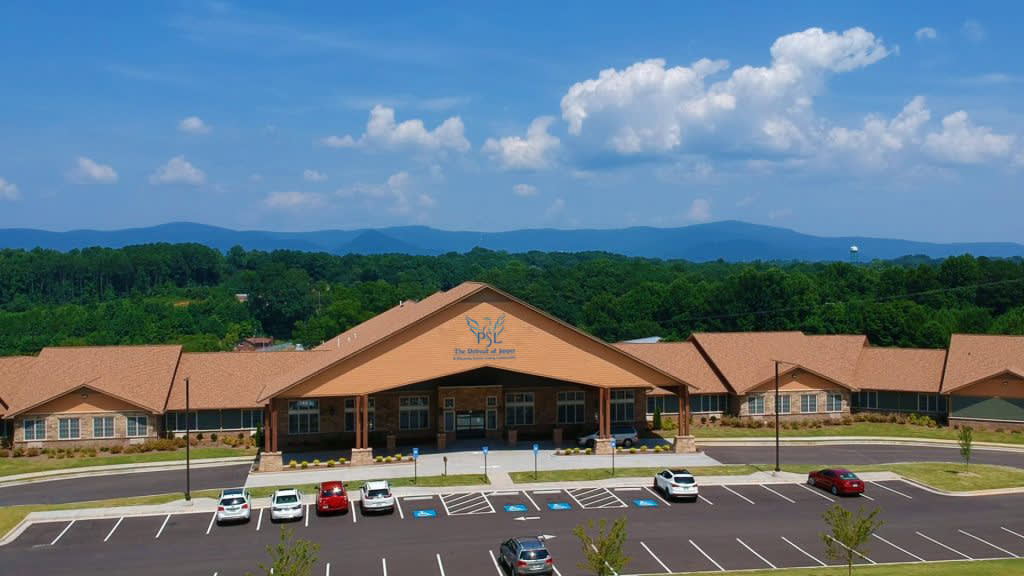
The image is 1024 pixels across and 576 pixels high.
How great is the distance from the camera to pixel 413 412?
63594 millimetres

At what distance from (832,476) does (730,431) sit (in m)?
18.9

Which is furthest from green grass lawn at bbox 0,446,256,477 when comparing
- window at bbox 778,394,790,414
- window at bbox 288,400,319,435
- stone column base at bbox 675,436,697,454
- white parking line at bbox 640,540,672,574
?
window at bbox 778,394,790,414

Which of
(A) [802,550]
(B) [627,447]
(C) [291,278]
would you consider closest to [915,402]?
(B) [627,447]

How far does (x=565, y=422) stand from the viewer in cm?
6538

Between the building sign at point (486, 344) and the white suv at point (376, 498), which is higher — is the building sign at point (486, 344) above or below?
above

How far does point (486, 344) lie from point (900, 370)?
3440 centimetres

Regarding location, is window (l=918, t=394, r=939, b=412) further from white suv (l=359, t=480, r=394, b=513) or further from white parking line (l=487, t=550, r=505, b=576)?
white parking line (l=487, t=550, r=505, b=576)

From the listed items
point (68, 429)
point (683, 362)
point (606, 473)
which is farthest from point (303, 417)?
point (683, 362)

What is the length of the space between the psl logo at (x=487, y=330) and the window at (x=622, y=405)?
12.1m

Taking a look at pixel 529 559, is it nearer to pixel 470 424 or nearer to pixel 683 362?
pixel 470 424

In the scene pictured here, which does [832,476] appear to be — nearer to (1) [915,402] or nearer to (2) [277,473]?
(1) [915,402]

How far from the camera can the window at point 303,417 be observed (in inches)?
2440

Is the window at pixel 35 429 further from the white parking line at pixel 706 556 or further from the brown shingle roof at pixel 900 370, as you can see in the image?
the brown shingle roof at pixel 900 370

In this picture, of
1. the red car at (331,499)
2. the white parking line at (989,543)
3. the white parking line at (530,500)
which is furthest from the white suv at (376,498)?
the white parking line at (989,543)
